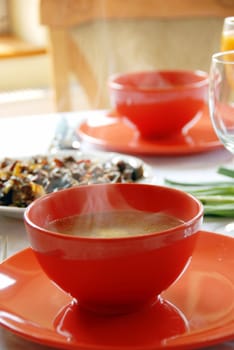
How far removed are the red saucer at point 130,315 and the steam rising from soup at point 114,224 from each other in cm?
5

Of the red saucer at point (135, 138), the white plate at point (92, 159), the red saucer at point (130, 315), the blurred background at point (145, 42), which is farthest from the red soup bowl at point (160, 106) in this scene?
the blurred background at point (145, 42)

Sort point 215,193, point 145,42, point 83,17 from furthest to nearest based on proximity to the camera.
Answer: point 145,42 < point 83,17 < point 215,193

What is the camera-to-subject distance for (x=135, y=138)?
1.22 m

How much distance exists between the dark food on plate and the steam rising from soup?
21 cm

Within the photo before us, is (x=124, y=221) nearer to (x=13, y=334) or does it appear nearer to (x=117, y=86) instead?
(x=13, y=334)

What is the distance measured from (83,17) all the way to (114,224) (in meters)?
1.22

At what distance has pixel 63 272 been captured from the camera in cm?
60

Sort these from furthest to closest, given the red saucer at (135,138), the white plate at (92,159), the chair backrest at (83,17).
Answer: the chair backrest at (83,17) → the red saucer at (135,138) → the white plate at (92,159)

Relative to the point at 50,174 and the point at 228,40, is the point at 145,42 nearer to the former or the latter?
the point at 228,40

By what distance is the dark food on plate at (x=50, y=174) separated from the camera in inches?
34.9

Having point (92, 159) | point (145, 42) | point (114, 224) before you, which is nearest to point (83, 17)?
point (145, 42)

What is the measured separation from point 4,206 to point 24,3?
2.61 m

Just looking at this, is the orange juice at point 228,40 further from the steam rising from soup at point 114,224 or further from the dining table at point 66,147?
the steam rising from soup at point 114,224

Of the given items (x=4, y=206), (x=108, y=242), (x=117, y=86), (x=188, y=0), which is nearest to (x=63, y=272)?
(x=108, y=242)
